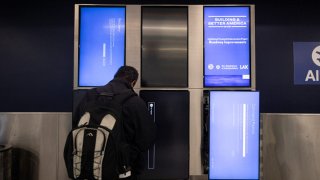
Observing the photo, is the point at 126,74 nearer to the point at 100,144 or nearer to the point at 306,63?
the point at 100,144

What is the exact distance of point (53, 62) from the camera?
3.64 meters

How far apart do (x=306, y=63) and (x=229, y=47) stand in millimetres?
1382

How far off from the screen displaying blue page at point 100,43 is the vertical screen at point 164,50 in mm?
215

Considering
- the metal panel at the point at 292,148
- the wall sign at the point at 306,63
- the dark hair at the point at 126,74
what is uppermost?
the wall sign at the point at 306,63

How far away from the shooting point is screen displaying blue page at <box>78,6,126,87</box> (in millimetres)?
2793

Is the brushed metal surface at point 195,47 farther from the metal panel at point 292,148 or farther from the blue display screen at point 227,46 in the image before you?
the metal panel at point 292,148

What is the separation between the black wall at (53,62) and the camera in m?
3.62

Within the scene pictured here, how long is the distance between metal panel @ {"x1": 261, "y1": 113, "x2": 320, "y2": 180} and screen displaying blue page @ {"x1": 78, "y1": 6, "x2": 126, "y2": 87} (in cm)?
154

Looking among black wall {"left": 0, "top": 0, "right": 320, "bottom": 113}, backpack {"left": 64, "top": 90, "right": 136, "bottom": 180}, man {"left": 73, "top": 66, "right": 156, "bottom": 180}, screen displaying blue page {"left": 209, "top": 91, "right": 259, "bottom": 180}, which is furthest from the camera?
black wall {"left": 0, "top": 0, "right": 320, "bottom": 113}

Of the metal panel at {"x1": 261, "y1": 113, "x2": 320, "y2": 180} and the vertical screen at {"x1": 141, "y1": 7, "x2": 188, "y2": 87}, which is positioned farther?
the metal panel at {"x1": 261, "y1": 113, "x2": 320, "y2": 180}

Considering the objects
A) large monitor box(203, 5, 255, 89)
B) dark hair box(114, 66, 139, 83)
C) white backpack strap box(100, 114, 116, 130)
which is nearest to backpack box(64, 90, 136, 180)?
white backpack strap box(100, 114, 116, 130)

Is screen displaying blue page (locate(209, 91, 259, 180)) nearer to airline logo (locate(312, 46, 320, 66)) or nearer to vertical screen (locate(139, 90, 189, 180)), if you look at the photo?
vertical screen (locate(139, 90, 189, 180))

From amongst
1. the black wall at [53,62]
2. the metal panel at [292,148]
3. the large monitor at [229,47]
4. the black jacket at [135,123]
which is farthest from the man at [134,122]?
the black wall at [53,62]

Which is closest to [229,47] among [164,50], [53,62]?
[164,50]
